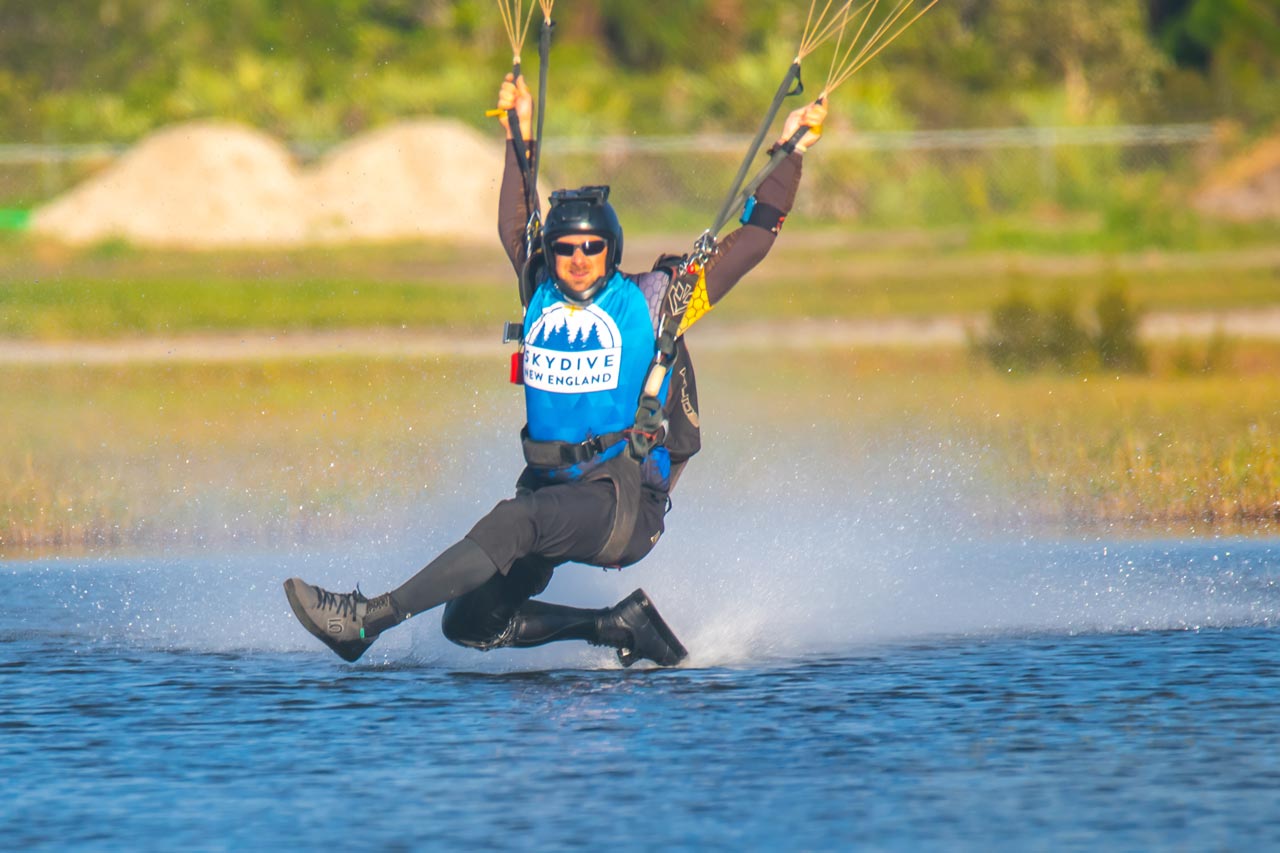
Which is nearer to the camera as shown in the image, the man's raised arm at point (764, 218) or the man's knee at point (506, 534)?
the man's knee at point (506, 534)

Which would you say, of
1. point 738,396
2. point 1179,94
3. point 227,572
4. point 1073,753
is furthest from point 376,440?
point 1179,94

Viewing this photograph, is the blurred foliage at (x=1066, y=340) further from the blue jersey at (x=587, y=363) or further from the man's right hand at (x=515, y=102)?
the blue jersey at (x=587, y=363)

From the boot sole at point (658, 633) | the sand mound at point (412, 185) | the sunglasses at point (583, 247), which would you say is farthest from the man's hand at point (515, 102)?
the sand mound at point (412, 185)

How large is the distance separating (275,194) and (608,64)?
34.6 ft

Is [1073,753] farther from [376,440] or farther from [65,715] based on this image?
[376,440]

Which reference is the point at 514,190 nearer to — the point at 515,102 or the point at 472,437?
the point at 515,102

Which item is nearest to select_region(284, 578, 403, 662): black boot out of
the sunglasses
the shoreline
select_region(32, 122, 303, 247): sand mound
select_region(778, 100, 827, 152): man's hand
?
the sunglasses

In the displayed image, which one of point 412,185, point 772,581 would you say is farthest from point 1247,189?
point 772,581

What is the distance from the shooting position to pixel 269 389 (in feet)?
63.6

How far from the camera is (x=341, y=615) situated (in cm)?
815

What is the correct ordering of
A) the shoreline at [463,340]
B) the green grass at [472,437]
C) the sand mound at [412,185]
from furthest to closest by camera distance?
the sand mound at [412,185] → the shoreline at [463,340] → the green grass at [472,437]

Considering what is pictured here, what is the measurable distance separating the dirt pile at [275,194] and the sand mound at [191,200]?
0.04ft

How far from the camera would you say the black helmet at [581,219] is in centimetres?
845

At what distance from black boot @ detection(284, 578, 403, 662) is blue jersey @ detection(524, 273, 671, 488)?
0.88 metres
